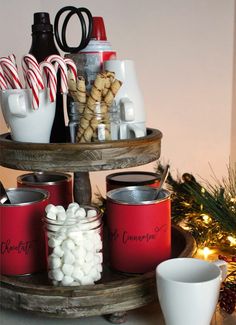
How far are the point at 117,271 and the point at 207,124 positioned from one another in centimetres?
76

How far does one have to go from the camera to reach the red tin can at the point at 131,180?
77 cm

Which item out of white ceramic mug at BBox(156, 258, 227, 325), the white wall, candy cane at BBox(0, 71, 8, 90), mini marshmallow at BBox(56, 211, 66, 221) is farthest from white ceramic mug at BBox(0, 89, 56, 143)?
the white wall

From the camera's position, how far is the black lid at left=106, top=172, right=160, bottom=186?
0.77 metres

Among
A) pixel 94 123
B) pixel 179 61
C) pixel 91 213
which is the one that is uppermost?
pixel 179 61

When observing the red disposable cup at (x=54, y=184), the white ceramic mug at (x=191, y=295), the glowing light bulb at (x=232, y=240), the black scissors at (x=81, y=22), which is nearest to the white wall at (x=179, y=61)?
the red disposable cup at (x=54, y=184)

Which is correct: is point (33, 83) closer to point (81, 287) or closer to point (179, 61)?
point (81, 287)

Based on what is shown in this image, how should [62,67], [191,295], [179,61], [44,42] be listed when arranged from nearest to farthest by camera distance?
1. [191,295]
2. [62,67]
3. [44,42]
4. [179,61]

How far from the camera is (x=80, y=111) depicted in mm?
641

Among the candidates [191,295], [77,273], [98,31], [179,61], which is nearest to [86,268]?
[77,273]

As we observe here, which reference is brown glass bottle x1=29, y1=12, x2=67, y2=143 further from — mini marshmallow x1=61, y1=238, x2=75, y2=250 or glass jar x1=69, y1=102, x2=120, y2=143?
mini marshmallow x1=61, y1=238, x2=75, y2=250

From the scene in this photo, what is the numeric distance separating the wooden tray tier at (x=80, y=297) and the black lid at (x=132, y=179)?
209 mm

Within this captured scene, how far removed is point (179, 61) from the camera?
1.25 m

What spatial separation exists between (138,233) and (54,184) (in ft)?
0.67

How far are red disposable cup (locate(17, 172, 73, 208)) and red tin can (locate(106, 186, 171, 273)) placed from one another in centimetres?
15
